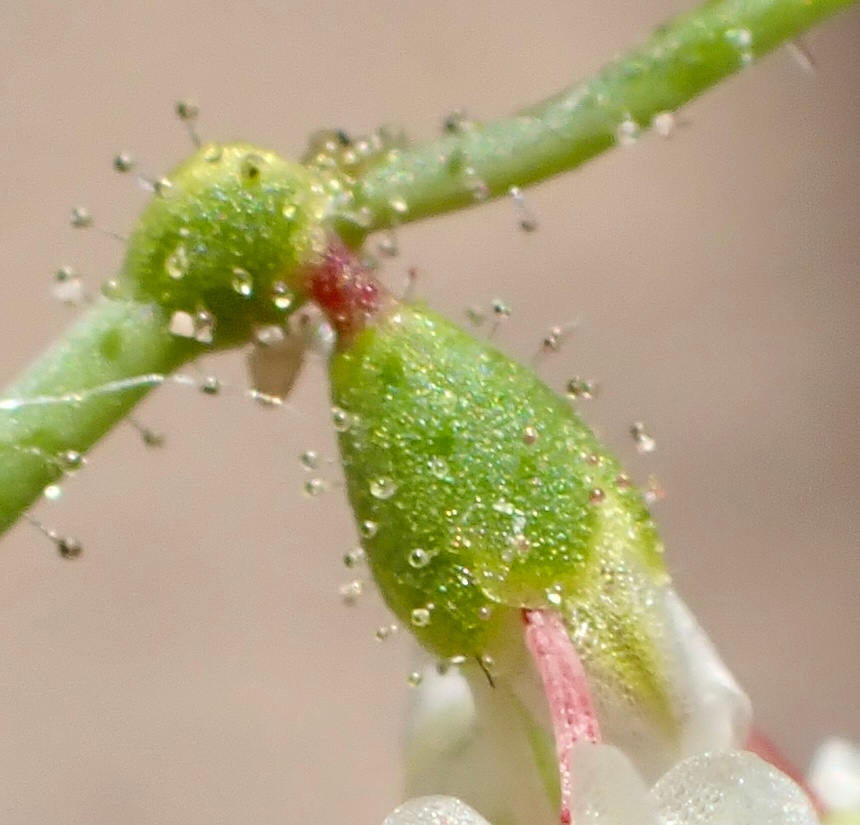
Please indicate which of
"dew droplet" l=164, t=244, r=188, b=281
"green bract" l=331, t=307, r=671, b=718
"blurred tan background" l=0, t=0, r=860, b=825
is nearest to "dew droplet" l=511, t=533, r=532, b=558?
"green bract" l=331, t=307, r=671, b=718

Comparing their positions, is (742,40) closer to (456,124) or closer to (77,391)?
(456,124)

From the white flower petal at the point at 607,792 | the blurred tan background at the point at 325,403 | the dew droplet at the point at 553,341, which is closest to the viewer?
the white flower petal at the point at 607,792

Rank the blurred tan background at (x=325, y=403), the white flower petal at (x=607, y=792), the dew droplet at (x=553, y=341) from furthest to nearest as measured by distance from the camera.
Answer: the blurred tan background at (x=325, y=403), the dew droplet at (x=553, y=341), the white flower petal at (x=607, y=792)

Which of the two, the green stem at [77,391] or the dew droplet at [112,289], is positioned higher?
the dew droplet at [112,289]

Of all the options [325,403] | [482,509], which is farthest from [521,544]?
[325,403]

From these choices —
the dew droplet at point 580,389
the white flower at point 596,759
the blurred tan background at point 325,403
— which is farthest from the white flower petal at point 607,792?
the blurred tan background at point 325,403

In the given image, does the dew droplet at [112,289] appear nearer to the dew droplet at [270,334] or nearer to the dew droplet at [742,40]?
the dew droplet at [270,334]

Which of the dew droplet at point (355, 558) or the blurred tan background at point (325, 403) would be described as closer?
the dew droplet at point (355, 558)

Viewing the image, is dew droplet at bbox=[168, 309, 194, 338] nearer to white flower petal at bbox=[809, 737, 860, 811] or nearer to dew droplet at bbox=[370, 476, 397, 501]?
dew droplet at bbox=[370, 476, 397, 501]
